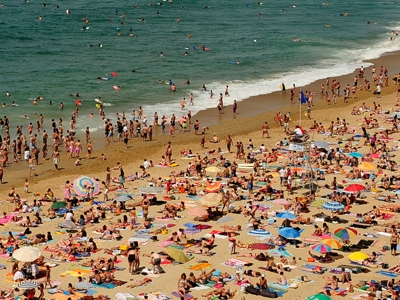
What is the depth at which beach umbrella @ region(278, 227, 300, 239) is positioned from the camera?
74.2ft

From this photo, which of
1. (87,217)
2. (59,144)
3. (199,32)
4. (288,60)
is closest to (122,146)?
(59,144)

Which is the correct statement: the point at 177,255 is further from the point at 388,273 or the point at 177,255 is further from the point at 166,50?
the point at 166,50

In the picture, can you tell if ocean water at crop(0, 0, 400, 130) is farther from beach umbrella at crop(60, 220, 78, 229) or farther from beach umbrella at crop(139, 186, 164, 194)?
beach umbrella at crop(60, 220, 78, 229)

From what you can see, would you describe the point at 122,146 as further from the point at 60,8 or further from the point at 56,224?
the point at 60,8

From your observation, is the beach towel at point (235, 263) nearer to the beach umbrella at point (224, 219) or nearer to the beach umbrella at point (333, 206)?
the beach umbrella at point (224, 219)

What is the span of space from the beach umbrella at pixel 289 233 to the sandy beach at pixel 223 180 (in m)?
0.47

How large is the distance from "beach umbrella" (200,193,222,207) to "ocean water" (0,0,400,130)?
1522cm

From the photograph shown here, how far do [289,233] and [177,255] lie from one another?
3746 mm

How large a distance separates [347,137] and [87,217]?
15.7m

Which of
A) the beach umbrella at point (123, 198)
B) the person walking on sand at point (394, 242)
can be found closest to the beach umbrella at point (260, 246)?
the person walking on sand at point (394, 242)

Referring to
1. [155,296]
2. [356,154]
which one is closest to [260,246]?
[155,296]

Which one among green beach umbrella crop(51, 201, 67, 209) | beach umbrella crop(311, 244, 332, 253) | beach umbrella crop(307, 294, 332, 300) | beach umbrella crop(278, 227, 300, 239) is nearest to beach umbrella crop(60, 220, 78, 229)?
green beach umbrella crop(51, 201, 67, 209)

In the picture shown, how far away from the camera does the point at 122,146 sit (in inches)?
1422

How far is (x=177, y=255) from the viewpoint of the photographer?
21.6 metres
